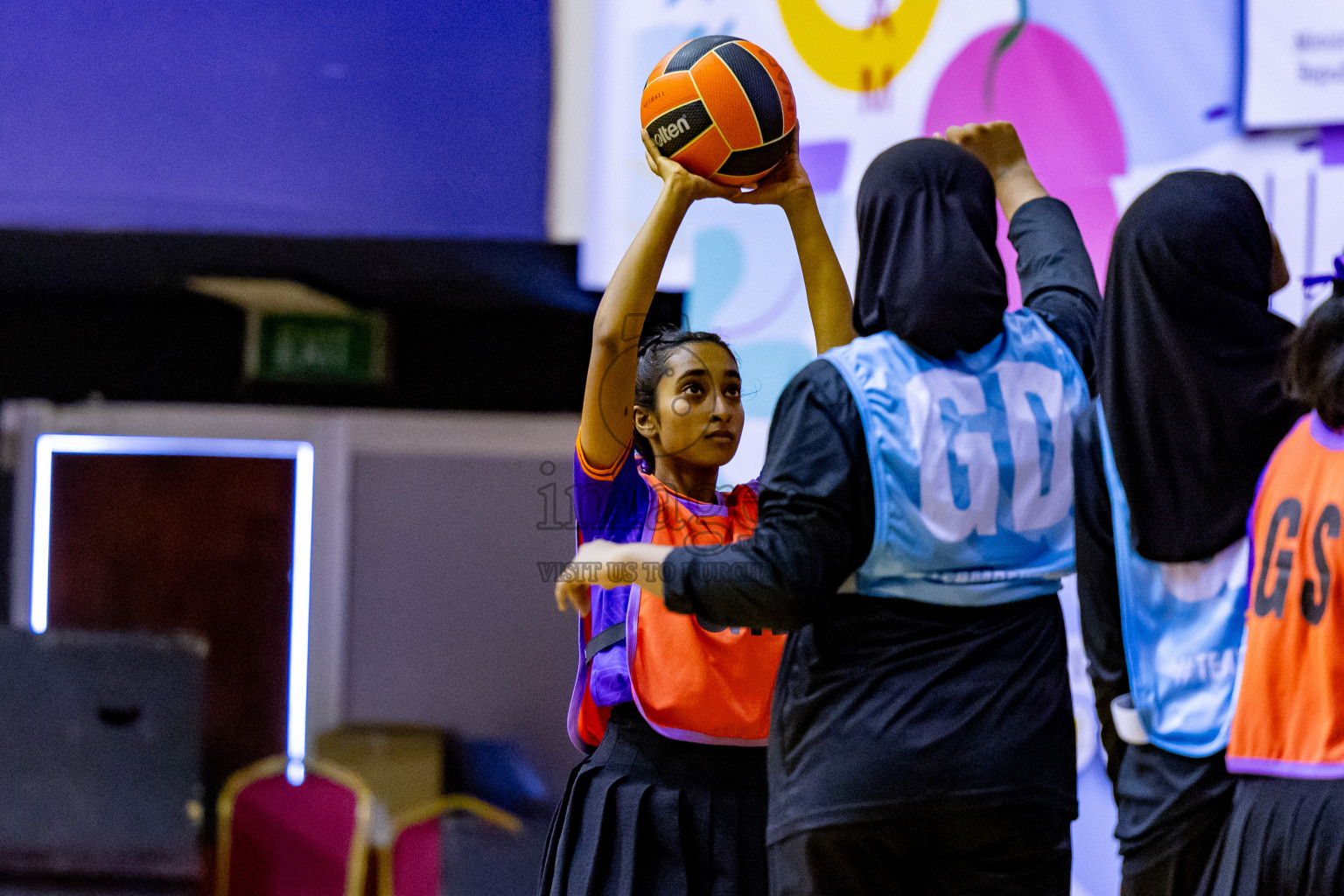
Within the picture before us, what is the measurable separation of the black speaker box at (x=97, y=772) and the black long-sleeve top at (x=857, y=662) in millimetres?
3397

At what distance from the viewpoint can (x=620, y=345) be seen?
188cm

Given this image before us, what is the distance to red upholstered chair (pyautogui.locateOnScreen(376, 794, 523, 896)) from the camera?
421 centimetres

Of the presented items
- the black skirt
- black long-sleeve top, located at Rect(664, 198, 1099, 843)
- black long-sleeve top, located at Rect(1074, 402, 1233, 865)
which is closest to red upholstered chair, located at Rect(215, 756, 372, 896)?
the black skirt

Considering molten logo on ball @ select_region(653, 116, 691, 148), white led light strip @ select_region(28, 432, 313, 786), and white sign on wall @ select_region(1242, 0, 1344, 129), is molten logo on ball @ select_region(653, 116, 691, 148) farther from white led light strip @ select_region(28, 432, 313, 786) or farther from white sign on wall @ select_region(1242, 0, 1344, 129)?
white led light strip @ select_region(28, 432, 313, 786)

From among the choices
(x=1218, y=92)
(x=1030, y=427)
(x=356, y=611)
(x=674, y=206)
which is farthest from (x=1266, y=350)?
(x=356, y=611)

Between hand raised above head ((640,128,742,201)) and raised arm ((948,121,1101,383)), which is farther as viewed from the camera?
hand raised above head ((640,128,742,201))

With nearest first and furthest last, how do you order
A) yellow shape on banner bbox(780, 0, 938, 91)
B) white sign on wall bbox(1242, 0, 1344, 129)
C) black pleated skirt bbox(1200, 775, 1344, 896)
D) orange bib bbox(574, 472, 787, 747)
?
black pleated skirt bbox(1200, 775, 1344, 896), orange bib bbox(574, 472, 787, 747), white sign on wall bbox(1242, 0, 1344, 129), yellow shape on banner bbox(780, 0, 938, 91)

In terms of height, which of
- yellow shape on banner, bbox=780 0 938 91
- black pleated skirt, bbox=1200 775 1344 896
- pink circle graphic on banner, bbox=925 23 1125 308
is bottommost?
black pleated skirt, bbox=1200 775 1344 896

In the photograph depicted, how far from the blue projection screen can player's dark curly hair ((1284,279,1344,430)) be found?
225 centimetres

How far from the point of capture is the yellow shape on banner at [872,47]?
121 inches

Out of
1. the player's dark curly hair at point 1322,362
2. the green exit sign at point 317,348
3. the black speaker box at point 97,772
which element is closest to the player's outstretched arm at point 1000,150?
the player's dark curly hair at point 1322,362

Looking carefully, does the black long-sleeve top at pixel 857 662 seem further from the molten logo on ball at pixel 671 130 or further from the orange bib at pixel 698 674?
the molten logo on ball at pixel 671 130

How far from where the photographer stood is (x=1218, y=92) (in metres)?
2.91

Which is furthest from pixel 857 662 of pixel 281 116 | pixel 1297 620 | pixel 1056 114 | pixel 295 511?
pixel 295 511
